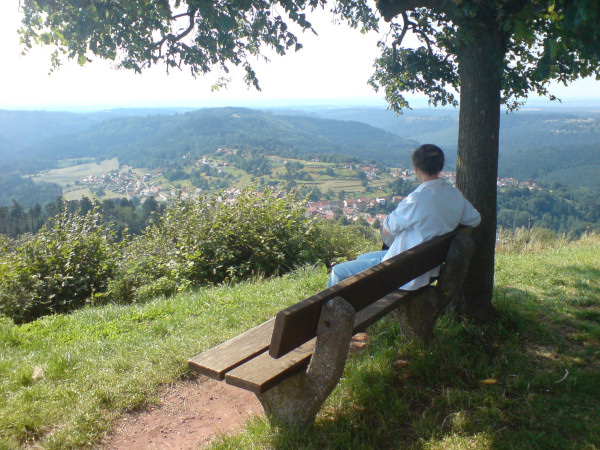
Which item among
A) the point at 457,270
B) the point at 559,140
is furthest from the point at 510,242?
the point at 559,140

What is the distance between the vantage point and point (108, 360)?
357cm

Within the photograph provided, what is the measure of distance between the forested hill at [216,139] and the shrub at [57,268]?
5057cm

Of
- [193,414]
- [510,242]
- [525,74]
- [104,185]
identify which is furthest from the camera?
[104,185]

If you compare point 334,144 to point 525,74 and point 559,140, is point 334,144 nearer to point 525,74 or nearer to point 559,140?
point 559,140

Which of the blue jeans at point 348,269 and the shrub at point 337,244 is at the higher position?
the blue jeans at point 348,269

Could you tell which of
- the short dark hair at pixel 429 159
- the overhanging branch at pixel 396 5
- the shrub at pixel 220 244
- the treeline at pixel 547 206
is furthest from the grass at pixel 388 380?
the treeline at pixel 547 206

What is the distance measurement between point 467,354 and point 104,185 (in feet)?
160

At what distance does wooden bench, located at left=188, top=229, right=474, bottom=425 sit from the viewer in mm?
2154

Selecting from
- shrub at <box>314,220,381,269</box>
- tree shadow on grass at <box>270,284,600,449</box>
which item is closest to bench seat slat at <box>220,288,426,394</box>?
tree shadow on grass at <box>270,284,600,449</box>

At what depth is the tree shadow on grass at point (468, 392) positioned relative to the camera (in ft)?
7.84

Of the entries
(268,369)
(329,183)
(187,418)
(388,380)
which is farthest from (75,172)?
(268,369)

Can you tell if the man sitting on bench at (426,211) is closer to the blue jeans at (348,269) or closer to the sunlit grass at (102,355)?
the blue jeans at (348,269)

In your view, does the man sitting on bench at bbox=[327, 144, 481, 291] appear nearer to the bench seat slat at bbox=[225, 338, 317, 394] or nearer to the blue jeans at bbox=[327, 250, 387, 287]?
the blue jeans at bbox=[327, 250, 387, 287]

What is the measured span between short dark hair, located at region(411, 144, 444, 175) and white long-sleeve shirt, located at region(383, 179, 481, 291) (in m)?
0.09
